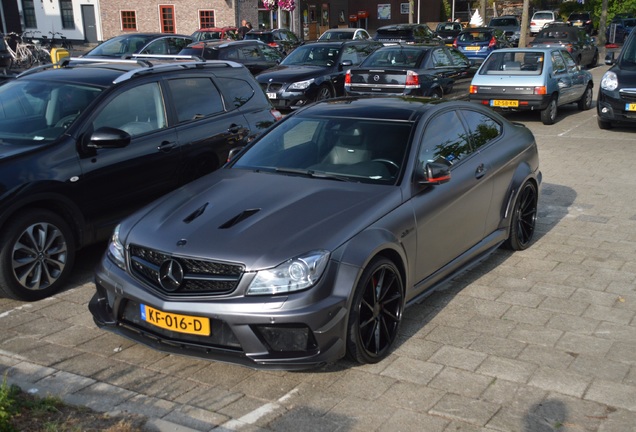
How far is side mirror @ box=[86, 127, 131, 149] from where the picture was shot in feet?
20.7

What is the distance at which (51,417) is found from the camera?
13.4ft

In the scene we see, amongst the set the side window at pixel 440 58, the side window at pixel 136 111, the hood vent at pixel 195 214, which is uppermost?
the side window at pixel 136 111

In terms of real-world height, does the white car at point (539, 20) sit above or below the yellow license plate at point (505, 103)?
above

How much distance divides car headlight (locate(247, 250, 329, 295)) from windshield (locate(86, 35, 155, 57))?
17291 mm

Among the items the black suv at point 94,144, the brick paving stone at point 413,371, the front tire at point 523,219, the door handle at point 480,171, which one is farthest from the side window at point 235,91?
the brick paving stone at point 413,371

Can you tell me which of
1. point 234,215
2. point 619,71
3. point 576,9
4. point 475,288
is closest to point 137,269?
point 234,215

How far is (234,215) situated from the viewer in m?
5.00

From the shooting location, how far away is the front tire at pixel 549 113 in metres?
15.3

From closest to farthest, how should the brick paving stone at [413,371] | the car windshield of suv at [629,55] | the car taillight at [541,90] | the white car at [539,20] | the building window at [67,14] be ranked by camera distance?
the brick paving stone at [413,371]
the car windshield of suv at [629,55]
the car taillight at [541,90]
the building window at [67,14]
the white car at [539,20]

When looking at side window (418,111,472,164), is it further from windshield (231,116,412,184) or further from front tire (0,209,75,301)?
front tire (0,209,75,301)

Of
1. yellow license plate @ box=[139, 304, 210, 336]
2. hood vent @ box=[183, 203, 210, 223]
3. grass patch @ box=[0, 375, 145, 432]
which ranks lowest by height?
grass patch @ box=[0, 375, 145, 432]

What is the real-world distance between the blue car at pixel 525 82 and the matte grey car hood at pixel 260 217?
10.8 metres

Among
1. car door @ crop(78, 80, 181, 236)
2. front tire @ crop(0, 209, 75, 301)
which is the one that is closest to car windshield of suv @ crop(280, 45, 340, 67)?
car door @ crop(78, 80, 181, 236)

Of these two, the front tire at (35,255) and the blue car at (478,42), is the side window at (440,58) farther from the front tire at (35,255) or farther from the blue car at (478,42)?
the blue car at (478,42)
